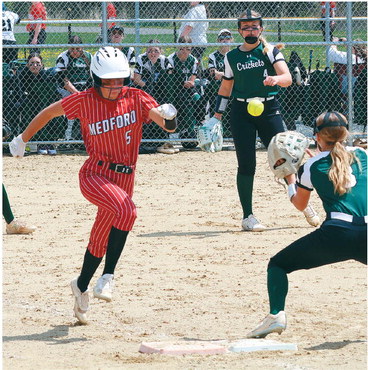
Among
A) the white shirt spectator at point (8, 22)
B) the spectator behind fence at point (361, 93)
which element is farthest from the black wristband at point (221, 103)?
the spectator behind fence at point (361, 93)

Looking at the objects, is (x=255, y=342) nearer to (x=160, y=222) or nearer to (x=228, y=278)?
(x=228, y=278)

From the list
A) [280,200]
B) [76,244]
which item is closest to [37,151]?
[280,200]

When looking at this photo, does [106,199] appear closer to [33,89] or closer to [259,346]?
[259,346]

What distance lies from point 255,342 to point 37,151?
913 centimetres

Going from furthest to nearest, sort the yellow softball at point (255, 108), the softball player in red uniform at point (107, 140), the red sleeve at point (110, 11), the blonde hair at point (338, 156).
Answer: the red sleeve at point (110, 11)
the yellow softball at point (255, 108)
the softball player in red uniform at point (107, 140)
the blonde hair at point (338, 156)

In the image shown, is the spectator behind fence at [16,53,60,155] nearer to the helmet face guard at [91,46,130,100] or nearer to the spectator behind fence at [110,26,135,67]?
the spectator behind fence at [110,26,135,67]

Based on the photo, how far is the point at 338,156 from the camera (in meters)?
5.25

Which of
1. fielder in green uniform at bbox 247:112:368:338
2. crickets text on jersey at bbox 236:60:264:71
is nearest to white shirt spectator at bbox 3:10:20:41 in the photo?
crickets text on jersey at bbox 236:60:264:71

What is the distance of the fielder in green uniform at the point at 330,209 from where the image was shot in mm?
5211

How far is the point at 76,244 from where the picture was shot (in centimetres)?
858

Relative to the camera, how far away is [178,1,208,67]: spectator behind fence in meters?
Answer: 14.8

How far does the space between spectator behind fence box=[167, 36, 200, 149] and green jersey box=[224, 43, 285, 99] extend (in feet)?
15.8

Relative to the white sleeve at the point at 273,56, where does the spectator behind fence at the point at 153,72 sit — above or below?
below

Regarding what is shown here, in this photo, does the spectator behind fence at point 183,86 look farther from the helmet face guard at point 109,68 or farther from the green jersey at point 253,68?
the helmet face guard at point 109,68
